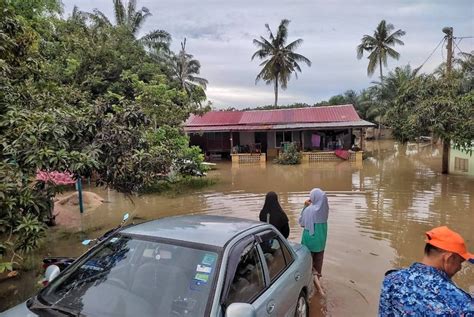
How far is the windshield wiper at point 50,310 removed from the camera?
2.56 metres

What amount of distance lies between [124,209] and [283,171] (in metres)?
10.8

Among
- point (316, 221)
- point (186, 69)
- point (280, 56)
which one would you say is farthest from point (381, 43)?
point (316, 221)

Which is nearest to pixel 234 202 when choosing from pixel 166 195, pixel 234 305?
pixel 166 195

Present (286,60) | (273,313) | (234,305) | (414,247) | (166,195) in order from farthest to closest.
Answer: (286,60), (166,195), (414,247), (273,313), (234,305)

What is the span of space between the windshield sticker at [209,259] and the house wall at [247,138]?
88.7ft

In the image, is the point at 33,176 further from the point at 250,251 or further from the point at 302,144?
the point at 302,144

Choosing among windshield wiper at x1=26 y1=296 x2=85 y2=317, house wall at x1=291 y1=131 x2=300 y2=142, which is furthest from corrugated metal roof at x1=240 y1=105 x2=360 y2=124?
windshield wiper at x1=26 y1=296 x2=85 y2=317

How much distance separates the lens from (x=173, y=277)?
2.78 meters

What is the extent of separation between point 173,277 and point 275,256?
1289 mm

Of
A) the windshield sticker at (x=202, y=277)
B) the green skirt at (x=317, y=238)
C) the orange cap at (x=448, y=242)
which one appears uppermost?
the orange cap at (x=448, y=242)

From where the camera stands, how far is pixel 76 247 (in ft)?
26.8

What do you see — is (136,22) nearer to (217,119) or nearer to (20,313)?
(217,119)

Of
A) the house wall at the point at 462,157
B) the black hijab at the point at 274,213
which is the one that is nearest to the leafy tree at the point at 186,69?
the house wall at the point at 462,157

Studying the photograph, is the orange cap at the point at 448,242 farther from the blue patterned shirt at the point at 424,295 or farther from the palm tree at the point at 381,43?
the palm tree at the point at 381,43
